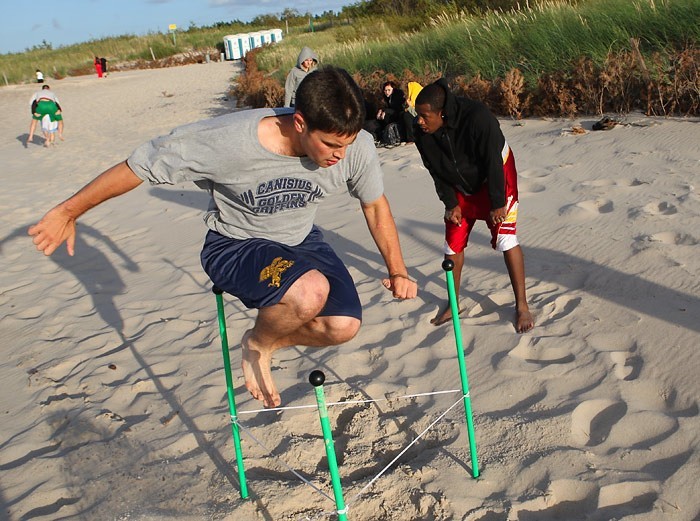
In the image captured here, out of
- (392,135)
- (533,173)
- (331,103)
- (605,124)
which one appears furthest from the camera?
(392,135)

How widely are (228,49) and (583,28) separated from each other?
35729 mm

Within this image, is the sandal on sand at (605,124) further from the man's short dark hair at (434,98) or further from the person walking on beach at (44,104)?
the person walking on beach at (44,104)

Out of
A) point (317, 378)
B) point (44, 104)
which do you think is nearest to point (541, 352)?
point (317, 378)

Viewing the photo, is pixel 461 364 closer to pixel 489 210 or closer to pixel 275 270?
pixel 275 270

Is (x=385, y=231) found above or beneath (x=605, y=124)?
above

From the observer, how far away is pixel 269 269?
3.20 metres

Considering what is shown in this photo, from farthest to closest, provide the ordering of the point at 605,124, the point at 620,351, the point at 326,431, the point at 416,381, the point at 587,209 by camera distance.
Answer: the point at 605,124, the point at 587,209, the point at 416,381, the point at 620,351, the point at 326,431

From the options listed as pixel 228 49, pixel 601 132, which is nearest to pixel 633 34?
pixel 601 132

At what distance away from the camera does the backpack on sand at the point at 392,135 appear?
11680mm

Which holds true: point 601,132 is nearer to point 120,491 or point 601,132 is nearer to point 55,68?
point 120,491

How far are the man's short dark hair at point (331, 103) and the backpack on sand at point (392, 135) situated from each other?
886 centimetres

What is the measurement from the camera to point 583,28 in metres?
11.3

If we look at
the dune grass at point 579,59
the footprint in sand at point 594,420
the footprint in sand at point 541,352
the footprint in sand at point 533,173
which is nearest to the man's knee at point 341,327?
the footprint in sand at point 594,420

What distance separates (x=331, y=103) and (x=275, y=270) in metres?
0.84
